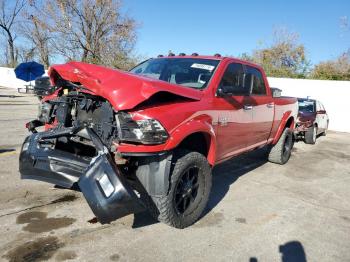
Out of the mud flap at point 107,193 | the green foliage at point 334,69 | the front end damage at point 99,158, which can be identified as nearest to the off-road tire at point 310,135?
the front end damage at point 99,158

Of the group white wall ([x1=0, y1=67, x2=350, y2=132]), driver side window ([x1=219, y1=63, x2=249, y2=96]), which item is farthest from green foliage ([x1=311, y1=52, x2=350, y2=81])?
driver side window ([x1=219, y1=63, x2=249, y2=96])

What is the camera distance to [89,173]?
10.1 feet

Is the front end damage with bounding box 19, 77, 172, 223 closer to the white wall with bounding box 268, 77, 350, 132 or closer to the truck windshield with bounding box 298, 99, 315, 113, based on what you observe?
the truck windshield with bounding box 298, 99, 315, 113

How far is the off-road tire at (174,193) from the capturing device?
346cm

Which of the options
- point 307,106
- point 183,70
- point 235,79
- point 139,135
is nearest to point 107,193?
point 139,135

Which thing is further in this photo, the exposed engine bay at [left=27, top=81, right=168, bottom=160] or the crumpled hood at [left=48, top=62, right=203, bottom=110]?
the exposed engine bay at [left=27, top=81, right=168, bottom=160]

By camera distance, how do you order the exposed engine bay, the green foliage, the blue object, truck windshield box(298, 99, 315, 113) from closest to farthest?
the exposed engine bay → truck windshield box(298, 99, 315, 113) → the blue object → the green foliage

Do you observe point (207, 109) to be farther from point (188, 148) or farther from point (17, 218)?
point (17, 218)

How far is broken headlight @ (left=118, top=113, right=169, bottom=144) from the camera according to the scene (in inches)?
125

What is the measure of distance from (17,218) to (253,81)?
159 inches

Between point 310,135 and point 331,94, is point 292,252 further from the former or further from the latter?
point 331,94

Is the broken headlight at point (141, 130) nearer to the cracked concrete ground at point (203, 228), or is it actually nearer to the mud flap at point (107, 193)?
the mud flap at point (107, 193)

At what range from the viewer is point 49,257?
3.04m

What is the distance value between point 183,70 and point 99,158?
213 centimetres
